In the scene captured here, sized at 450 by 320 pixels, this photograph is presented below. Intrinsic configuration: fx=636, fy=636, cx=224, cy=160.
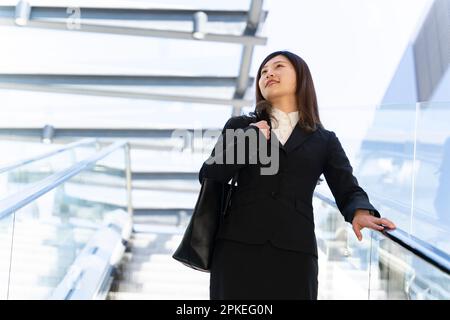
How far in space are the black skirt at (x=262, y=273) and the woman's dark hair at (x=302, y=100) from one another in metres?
0.50

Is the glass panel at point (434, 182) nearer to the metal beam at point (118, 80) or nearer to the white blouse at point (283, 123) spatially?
the white blouse at point (283, 123)

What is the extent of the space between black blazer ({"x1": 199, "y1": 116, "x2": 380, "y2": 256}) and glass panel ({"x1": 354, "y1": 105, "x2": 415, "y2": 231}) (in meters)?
2.52

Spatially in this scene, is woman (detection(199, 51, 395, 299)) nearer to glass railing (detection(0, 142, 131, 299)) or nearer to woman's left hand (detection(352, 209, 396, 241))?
woman's left hand (detection(352, 209, 396, 241))

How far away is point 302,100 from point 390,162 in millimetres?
3331

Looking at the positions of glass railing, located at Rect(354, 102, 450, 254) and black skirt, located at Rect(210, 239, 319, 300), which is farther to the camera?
glass railing, located at Rect(354, 102, 450, 254)

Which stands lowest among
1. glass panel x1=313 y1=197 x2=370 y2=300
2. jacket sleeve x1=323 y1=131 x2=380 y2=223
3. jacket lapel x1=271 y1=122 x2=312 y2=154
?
glass panel x1=313 y1=197 x2=370 y2=300

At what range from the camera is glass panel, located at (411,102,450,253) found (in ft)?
15.3

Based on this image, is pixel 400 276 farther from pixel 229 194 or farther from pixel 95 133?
pixel 95 133

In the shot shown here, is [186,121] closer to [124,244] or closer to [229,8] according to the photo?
[229,8]

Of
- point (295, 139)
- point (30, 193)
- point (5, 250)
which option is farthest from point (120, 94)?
point (295, 139)

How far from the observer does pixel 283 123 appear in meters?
2.41

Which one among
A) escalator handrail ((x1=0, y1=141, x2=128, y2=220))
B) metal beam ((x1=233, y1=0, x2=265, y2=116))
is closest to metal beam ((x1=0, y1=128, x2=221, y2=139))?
metal beam ((x1=233, y1=0, x2=265, y2=116))

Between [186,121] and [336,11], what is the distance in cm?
384

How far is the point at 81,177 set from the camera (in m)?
6.00
